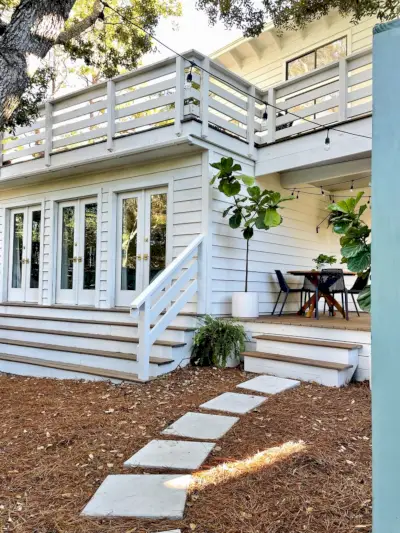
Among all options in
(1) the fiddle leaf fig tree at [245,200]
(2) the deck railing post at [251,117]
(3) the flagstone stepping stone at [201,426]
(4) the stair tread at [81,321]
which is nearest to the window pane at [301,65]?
(2) the deck railing post at [251,117]

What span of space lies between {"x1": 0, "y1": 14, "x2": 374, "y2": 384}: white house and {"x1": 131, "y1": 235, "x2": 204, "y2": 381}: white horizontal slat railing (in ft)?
0.07

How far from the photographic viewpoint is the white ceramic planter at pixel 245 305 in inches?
223

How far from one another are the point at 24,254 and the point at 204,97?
4.58 meters

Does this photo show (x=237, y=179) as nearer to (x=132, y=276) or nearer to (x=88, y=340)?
(x=132, y=276)

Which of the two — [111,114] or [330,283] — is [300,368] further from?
[111,114]

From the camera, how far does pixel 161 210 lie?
606 centimetres

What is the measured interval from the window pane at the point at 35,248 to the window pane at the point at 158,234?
2699 millimetres

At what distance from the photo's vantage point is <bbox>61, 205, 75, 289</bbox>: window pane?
710 cm

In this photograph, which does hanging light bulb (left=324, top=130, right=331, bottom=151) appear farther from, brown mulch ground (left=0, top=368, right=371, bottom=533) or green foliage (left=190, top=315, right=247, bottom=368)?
brown mulch ground (left=0, top=368, right=371, bottom=533)

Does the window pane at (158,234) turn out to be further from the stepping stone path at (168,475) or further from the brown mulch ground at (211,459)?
the stepping stone path at (168,475)

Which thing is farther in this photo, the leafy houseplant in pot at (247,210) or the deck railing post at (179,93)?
the leafy houseplant in pot at (247,210)

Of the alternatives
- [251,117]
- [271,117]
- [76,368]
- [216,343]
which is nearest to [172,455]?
[216,343]

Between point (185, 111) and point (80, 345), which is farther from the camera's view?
point (80, 345)

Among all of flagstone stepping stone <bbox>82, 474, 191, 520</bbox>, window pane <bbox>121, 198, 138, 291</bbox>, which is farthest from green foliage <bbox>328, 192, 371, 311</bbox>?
window pane <bbox>121, 198, 138, 291</bbox>
